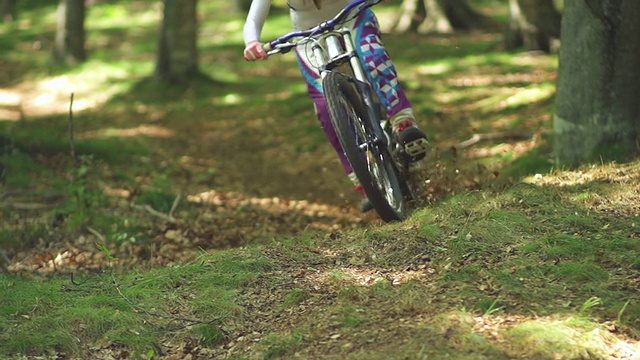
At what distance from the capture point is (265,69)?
16312 mm

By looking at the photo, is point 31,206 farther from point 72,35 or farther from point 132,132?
point 72,35

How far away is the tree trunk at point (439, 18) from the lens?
62.0 feet

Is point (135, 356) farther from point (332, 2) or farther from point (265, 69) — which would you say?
point (265, 69)

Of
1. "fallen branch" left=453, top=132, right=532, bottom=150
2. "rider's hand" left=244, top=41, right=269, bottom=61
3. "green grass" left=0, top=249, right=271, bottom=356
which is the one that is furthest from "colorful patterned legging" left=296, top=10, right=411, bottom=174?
"fallen branch" left=453, top=132, right=532, bottom=150

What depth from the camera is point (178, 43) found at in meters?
13.7

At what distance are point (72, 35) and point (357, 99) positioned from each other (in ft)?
44.3

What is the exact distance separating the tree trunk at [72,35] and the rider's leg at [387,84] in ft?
42.7

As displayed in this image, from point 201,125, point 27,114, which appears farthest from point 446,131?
point 27,114

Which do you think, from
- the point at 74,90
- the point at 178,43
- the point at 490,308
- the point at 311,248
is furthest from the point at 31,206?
the point at 74,90

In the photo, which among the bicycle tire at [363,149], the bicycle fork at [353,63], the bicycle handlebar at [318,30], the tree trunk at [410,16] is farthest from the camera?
the tree trunk at [410,16]

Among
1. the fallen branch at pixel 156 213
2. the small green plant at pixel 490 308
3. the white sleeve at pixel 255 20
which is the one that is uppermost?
the white sleeve at pixel 255 20

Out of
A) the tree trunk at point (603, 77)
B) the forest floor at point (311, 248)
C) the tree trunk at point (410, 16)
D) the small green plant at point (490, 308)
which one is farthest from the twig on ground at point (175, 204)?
the tree trunk at point (410, 16)

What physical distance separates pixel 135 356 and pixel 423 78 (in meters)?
10.3

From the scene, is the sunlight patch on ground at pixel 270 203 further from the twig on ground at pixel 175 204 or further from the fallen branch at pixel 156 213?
the fallen branch at pixel 156 213
